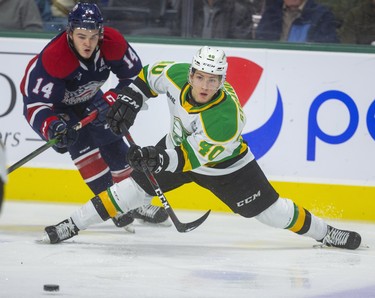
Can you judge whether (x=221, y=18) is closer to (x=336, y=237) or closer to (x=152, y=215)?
(x=152, y=215)

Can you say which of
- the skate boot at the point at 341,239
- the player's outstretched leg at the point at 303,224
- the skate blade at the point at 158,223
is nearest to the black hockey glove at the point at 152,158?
the player's outstretched leg at the point at 303,224

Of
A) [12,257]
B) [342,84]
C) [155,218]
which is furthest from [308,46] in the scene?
[12,257]

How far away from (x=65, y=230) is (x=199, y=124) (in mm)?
799

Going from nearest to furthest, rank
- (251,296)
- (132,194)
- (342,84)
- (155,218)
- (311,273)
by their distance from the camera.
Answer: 1. (251,296)
2. (311,273)
3. (132,194)
4. (155,218)
5. (342,84)

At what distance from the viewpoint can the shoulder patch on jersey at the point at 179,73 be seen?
447 cm

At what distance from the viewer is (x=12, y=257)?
4.34m

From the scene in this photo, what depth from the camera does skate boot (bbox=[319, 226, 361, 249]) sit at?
467 centimetres

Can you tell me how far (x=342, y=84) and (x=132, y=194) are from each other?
1.59 metres

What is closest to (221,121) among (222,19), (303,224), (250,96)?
(303,224)

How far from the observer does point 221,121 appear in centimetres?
420

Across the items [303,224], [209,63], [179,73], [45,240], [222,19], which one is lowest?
[45,240]

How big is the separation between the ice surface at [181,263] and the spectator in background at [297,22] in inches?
41.5

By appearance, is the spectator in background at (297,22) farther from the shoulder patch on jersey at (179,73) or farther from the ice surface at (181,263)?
the shoulder patch on jersey at (179,73)

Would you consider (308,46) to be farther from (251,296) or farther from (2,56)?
(251,296)
